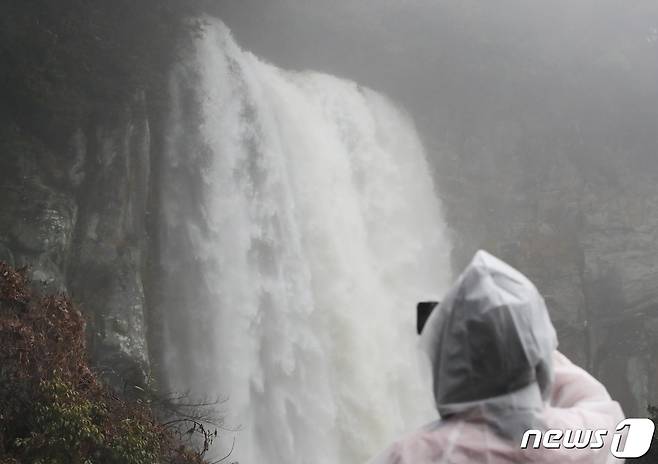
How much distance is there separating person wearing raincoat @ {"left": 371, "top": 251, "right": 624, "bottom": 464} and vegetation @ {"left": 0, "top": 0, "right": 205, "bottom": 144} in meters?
11.0

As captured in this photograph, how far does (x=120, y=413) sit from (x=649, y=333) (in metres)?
16.1

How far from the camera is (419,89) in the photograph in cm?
2125

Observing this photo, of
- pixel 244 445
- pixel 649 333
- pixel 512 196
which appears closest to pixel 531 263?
pixel 512 196

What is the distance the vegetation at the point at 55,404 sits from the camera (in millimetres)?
5910

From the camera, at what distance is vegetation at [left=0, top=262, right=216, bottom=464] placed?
5.91 m

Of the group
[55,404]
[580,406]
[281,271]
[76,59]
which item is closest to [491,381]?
[580,406]

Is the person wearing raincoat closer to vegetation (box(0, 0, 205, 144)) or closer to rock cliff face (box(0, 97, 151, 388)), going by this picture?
rock cliff face (box(0, 97, 151, 388))

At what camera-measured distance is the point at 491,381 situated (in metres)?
1.33

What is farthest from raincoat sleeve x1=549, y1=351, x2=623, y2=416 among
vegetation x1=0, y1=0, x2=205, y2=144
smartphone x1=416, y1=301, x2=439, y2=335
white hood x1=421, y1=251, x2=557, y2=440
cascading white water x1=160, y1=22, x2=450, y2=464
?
vegetation x1=0, y1=0, x2=205, y2=144

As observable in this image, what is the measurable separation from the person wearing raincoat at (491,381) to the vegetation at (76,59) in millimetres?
10996

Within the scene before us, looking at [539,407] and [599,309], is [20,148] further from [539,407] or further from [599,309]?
[599,309]

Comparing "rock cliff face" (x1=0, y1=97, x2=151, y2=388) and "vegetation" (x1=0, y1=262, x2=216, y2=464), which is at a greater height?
"rock cliff face" (x1=0, y1=97, x2=151, y2=388)

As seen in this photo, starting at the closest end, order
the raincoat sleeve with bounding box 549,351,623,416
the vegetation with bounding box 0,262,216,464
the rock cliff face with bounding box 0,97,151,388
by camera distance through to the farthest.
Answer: the raincoat sleeve with bounding box 549,351,623,416, the vegetation with bounding box 0,262,216,464, the rock cliff face with bounding box 0,97,151,388

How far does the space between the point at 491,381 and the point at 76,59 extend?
11.6m
